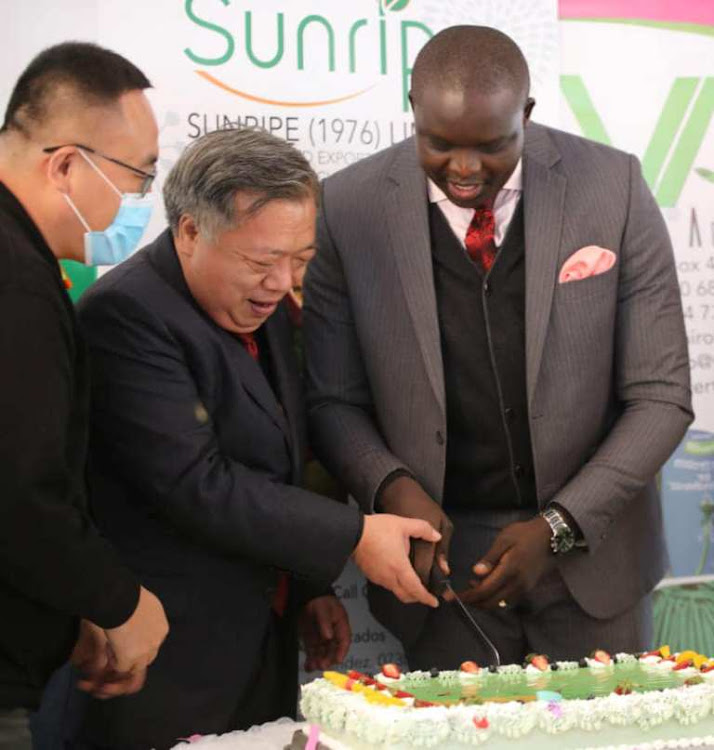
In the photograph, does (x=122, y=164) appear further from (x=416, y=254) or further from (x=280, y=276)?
(x=416, y=254)

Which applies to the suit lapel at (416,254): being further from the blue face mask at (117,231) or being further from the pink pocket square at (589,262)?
the blue face mask at (117,231)

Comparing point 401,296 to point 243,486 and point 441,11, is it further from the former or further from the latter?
point 441,11

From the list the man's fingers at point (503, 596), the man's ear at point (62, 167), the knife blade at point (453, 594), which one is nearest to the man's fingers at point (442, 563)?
the knife blade at point (453, 594)

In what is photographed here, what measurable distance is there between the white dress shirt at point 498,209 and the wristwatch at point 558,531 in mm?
617

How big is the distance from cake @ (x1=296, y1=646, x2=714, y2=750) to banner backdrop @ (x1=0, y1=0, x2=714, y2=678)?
130cm

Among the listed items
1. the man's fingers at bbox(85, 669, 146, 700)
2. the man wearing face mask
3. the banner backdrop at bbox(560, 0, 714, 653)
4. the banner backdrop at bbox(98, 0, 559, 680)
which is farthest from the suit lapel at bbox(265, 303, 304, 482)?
the banner backdrop at bbox(560, 0, 714, 653)

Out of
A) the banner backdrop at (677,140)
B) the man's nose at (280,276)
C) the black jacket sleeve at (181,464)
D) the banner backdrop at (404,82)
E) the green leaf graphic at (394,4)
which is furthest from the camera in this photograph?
the banner backdrop at (677,140)

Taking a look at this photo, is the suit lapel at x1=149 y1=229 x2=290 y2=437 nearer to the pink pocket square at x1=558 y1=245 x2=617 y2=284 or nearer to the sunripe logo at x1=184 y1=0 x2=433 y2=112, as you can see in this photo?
the pink pocket square at x1=558 y1=245 x2=617 y2=284

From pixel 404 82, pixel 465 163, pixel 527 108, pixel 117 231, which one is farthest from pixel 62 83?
pixel 404 82

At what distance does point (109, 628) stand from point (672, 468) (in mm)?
2277

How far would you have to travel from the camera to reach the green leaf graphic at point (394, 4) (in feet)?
12.1

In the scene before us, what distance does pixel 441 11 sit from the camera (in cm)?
374

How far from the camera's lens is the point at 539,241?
2.96 metres

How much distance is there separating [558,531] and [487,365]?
40 centimetres
